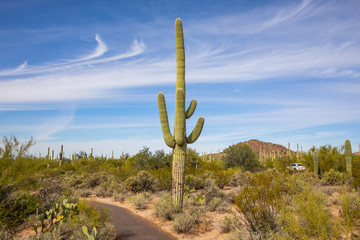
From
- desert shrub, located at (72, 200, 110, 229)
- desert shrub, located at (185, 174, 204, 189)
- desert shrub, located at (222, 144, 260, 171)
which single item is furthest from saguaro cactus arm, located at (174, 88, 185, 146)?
desert shrub, located at (222, 144, 260, 171)

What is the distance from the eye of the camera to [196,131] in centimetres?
1108

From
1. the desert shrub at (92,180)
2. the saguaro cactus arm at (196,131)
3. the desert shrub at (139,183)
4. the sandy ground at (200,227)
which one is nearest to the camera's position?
the sandy ground at (200,227)

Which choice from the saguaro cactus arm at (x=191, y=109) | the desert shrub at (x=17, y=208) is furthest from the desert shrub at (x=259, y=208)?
the desert shrub at (x=17, y=208)

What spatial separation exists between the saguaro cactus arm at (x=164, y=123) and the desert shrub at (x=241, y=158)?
1934 centimetres

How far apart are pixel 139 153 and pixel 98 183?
243 inches

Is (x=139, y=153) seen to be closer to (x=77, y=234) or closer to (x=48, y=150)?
(x=77, y=234)

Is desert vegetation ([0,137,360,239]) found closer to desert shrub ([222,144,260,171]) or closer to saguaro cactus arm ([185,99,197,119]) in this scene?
saguaro cactus arm ([185,99,197,119])

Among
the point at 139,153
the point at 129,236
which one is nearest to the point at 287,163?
the point at 139,153

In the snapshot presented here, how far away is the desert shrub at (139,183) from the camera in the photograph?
53.7 feet

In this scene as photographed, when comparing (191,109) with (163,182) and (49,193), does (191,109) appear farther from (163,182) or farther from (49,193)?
(49,193)

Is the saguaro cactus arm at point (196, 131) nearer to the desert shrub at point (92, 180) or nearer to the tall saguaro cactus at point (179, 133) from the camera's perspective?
the tall saguaro cactus at point (179, 133)

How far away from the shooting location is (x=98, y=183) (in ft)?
66.3

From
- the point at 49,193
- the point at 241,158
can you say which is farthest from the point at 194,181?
the point at 241,158

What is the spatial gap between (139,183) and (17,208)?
7.88 m
